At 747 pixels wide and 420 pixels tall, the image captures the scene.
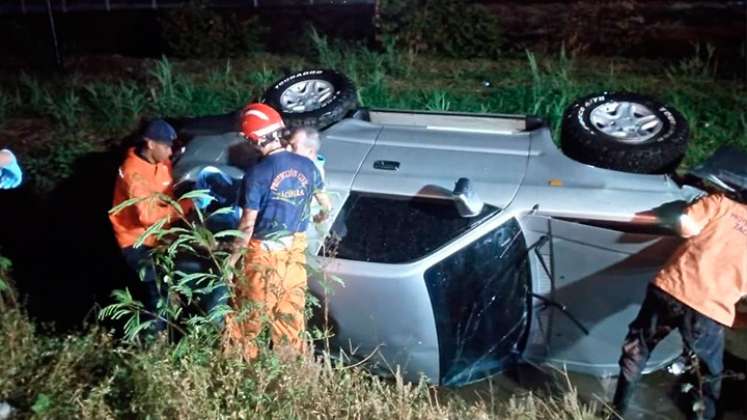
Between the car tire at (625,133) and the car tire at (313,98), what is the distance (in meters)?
1.24

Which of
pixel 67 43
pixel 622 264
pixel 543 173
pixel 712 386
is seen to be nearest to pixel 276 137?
pixel 543 173

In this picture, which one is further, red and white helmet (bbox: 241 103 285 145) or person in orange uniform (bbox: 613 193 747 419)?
red and white helmet (bbox: 241 103 285 145)

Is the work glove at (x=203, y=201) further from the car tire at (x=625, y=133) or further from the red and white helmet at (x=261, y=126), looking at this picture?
the car tire at (x=625, y=133)

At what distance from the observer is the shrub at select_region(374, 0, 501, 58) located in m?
9.61

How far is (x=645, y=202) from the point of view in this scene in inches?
169

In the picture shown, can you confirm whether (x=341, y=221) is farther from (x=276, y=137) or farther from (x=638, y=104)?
(x=638, y=104)

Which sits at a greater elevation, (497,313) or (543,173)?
(543,173)

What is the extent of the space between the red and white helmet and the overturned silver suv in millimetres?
353

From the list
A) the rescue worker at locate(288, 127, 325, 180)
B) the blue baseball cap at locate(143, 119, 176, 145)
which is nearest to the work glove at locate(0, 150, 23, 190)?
the blue baseball cap at locate(143, 119, 176, 145)

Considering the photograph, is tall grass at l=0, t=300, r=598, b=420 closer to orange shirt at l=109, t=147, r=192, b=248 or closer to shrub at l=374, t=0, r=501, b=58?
orange shirt at l=109, t=147, r=192, b=248

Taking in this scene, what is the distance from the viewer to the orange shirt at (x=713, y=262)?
4176 mm

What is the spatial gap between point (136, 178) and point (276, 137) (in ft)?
2.85

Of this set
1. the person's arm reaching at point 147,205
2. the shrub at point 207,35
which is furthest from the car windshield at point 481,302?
the shrub at point 207,35

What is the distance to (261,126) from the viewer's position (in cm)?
456
